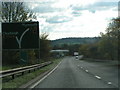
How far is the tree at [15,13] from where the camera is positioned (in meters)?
46.2

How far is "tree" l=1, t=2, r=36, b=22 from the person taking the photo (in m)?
46.2

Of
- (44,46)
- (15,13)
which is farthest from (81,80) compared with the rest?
(44,46)

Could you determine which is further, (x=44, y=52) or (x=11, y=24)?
(x=44, y=52)

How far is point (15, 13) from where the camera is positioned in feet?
152

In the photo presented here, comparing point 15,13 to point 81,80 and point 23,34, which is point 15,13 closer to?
point 23,34

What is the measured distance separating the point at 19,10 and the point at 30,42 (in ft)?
43.8

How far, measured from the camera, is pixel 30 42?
34969 millimetres

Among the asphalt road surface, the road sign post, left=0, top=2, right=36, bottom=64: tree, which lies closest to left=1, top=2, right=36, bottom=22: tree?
left=0, top=2, right=36, bottom=64: tree

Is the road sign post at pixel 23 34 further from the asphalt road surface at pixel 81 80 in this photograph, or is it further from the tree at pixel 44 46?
the tree at pixel 44 46

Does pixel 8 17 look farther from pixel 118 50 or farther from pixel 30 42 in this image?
pixel 118 50

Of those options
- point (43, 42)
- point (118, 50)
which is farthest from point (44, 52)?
point (118, 50)

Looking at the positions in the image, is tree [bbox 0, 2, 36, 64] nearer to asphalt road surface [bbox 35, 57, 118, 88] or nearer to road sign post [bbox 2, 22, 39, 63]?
road sign post [bbox 2, 22, 39, 63]

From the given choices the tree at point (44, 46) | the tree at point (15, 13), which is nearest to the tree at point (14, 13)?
the tree at point (15, 13)

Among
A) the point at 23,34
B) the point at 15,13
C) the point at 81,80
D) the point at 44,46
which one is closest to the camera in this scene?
the point at 81,80
